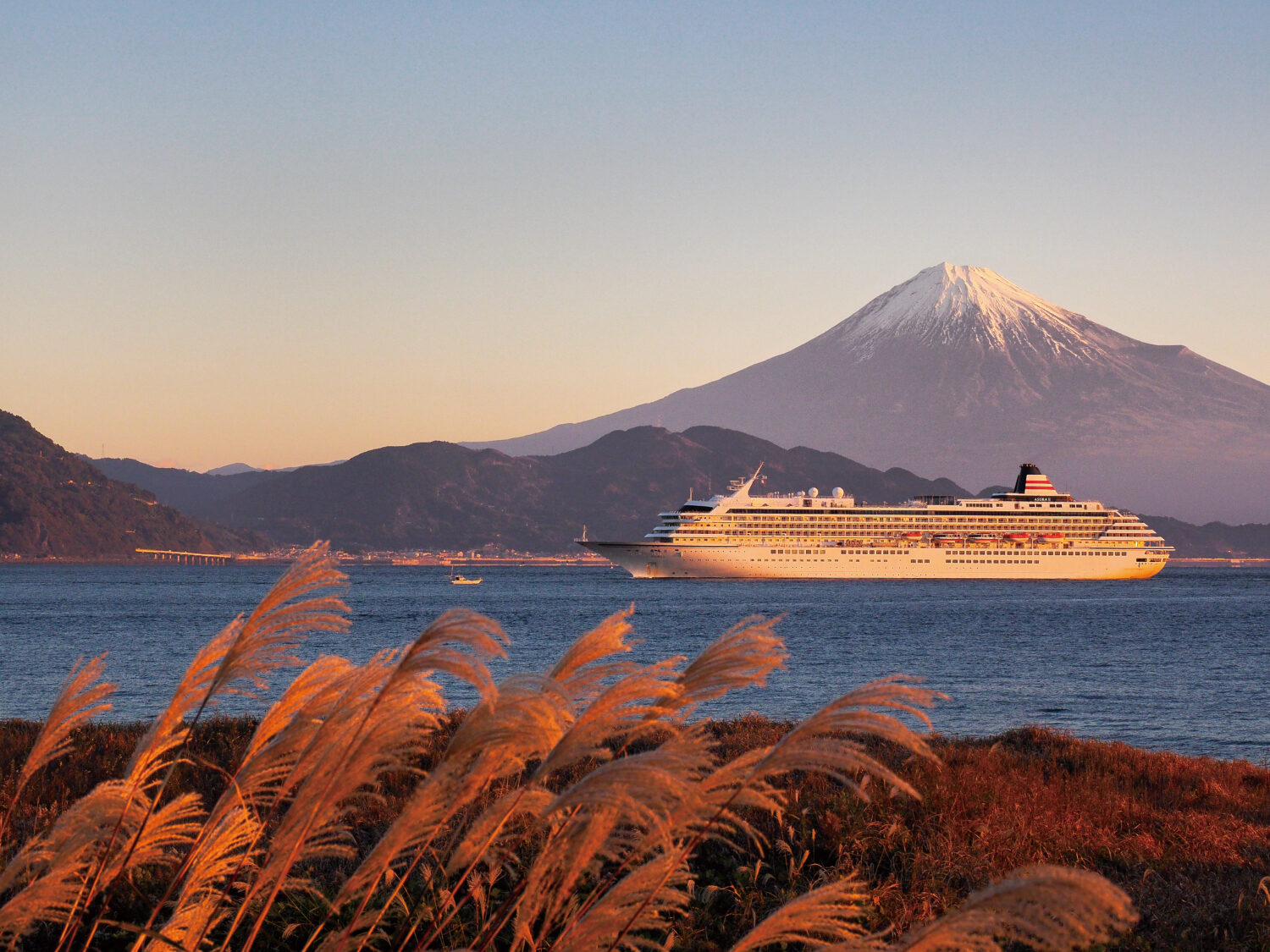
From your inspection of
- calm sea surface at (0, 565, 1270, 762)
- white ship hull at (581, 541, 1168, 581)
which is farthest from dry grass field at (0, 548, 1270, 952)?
white ship hull at (581, 541, 1168, 581)

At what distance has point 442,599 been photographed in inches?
3401

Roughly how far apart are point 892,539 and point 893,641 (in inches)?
2450

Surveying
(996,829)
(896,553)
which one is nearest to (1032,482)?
(896,553)

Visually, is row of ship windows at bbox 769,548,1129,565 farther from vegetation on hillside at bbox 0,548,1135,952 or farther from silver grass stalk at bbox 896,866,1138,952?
silver grass stalk at bbox 896,866,1138,952

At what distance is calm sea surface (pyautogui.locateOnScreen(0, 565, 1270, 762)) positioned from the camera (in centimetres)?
2392

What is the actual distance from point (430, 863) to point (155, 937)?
10.4 feet

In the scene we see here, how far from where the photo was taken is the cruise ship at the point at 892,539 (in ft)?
332

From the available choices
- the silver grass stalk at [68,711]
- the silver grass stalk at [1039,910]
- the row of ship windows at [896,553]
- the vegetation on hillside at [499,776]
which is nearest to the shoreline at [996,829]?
the vegetation on hillside at [499,776]

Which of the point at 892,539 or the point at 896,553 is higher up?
the point at 892,539

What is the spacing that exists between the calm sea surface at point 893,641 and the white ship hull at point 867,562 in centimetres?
316

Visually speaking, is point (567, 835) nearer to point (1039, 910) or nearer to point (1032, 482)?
point (1039, 910)

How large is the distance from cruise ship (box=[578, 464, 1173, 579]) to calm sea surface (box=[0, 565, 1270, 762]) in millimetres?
4055

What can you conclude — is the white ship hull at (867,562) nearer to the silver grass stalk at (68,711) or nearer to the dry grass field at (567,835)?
the dry grass field at (567,835)

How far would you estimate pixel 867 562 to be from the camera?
103625mm
